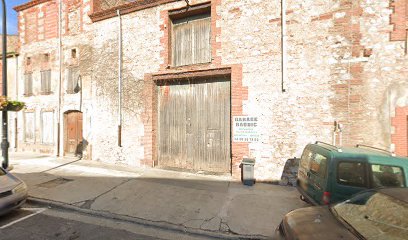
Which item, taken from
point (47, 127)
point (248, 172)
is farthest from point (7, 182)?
point (47, 127)

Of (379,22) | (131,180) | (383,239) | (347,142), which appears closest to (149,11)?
(131,180)

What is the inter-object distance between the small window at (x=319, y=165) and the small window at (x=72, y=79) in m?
10.7

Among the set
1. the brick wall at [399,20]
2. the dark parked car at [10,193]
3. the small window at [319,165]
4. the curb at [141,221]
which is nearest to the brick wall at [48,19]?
the dark parked car at [10,193]

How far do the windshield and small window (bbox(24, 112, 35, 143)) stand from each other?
14486 mm

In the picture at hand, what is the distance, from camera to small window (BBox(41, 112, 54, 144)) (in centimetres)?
1138

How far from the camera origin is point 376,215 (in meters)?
2.72

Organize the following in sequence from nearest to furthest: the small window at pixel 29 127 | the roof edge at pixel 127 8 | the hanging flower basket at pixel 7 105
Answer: the hanging flower basket at pixel 7 105, the roof edge at pixel 127 8, the small window at pixel 29 127

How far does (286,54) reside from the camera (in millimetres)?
7133

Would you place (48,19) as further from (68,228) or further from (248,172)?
(248,172)

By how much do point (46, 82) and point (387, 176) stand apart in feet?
47.5

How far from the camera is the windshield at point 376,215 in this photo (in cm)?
234

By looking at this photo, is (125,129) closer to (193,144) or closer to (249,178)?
(193,144)

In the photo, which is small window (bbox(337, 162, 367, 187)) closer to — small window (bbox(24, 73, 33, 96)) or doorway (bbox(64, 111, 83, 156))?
doorway (bbox(64, 111, 83, 156))

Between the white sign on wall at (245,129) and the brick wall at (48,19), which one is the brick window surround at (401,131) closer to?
the white sign on wall at (245,129)
